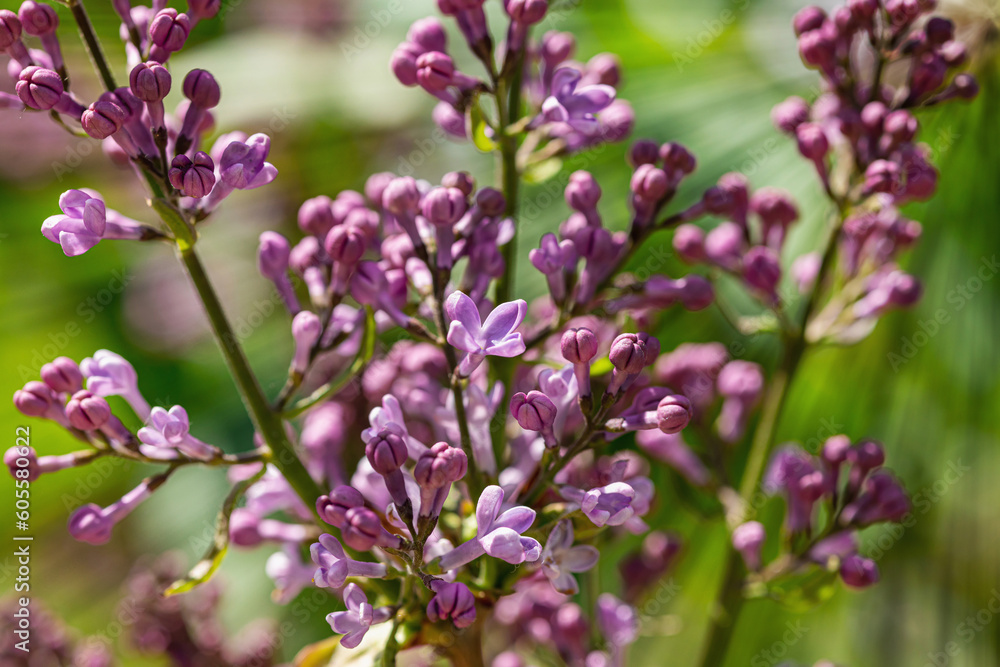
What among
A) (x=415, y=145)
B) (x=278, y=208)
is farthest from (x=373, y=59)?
(x=278, y=208)

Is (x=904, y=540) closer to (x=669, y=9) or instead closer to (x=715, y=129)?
(x=715, y=129)

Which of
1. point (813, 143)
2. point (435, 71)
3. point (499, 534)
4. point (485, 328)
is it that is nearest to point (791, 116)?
point (813, 143)

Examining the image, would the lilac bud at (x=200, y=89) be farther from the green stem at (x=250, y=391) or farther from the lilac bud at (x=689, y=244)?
the lilac bud at (x=689, y=244)

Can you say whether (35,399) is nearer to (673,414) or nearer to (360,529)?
(360,529)

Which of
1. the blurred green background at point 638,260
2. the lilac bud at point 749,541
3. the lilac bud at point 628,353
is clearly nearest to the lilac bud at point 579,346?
the lilac bud at point 628,353

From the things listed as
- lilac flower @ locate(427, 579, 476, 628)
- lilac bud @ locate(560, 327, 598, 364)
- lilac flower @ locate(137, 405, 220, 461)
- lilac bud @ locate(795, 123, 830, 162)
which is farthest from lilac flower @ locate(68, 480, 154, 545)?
lilac bud @ locate(795, 123, 830, 162)
